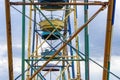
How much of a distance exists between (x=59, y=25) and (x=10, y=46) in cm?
1005

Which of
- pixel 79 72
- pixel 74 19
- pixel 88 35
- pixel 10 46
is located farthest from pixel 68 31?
pixel 10 46

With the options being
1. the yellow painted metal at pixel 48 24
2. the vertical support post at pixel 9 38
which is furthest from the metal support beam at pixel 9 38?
the yellow painted metal at pixel 48 24

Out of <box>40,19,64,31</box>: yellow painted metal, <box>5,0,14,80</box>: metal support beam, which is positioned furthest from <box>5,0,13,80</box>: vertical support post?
<box>40,19,64,31</box>: yellow painted metal

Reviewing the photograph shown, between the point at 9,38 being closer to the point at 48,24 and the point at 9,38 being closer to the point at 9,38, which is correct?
the point at 9,38

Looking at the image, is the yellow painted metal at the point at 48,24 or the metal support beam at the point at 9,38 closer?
the metal support beam at the point at 9,38

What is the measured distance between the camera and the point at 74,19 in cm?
2238

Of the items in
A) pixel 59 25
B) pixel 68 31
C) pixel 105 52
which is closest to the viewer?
pixel 105 52

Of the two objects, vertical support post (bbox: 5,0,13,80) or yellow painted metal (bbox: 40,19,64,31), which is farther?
yellow painted metal (bbox: 40,19,64,31)

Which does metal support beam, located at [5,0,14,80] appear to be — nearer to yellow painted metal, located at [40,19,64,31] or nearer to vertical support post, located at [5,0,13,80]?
vertical support post, located at [5,0,13,80]

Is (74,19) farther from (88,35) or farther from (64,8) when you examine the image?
(88,35)

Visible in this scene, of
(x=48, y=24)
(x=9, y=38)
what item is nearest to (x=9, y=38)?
(x=9, y=38)

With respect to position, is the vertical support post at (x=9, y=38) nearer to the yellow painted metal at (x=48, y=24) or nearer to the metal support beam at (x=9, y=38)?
the metal support beam at (x=9, y=38)

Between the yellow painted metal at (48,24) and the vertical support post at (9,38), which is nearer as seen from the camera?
the vertical support post at (9,38)

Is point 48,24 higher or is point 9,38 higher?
point 48,24
